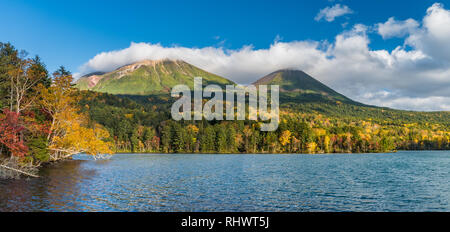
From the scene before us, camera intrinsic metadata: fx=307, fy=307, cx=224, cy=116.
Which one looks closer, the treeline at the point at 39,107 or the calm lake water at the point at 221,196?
the calm lake water at the point at 221,196

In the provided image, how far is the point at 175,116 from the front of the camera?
194125mm

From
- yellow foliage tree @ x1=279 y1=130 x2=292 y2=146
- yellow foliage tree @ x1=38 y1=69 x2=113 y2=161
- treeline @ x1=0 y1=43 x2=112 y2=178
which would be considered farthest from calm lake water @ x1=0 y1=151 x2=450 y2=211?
yellow foliage tree @ x1=279 y1=130 x2=292 y2=146

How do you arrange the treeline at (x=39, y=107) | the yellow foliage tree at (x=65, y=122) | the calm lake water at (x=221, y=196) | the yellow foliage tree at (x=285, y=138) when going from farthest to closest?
the yellow foliage tree at (x=285, y=138) → the yellow foliage tree at (x=65, y=122) → the treeline at (x=39, y=107) → the calm lake water at (x=221, y=196)

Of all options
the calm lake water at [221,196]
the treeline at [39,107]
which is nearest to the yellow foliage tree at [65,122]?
the treeline at [39,107]

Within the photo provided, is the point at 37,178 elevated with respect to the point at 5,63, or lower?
lower

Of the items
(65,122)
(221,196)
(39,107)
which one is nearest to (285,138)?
(65,122)

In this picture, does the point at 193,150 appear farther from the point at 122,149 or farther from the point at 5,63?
the point at 5,63

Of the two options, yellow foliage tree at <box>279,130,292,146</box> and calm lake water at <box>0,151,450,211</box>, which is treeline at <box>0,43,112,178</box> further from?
yellow foliage tree at <box>279,130,292,146</box>

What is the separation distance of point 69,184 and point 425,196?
39.0m

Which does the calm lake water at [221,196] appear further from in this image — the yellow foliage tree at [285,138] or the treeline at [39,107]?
the yellow foliage tree at [285,138]

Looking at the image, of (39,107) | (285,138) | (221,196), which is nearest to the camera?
(221,196)

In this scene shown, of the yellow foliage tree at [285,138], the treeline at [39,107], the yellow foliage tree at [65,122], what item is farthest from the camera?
the yellow foliage tree at [285,138]

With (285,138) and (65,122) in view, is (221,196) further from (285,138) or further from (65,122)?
(285,138)

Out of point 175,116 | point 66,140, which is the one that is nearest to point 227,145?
point 175,116
